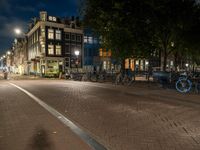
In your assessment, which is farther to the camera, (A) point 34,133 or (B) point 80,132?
(B) point 80,132

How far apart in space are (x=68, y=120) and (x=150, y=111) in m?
3.25

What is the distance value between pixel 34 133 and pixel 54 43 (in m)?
41.9

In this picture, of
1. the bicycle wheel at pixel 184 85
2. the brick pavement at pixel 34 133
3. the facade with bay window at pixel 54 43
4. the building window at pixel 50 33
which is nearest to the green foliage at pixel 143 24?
the bicycle wheel at pixel 184 85

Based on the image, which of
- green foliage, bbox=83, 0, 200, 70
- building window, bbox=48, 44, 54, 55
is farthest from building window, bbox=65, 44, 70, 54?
green foliage, bbox=83, 0, 200, 70

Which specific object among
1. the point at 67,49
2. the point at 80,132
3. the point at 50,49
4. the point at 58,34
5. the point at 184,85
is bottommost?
the point at 80,132

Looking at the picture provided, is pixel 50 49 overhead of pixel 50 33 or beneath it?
beneath

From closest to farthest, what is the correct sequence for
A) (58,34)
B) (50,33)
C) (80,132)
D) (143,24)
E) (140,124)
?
1. (80,132)
2. (140,124)
3. (143,24)
4. (50,33)
5. (58,34)

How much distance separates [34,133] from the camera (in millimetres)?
5844

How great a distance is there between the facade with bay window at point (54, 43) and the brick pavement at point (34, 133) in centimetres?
3626

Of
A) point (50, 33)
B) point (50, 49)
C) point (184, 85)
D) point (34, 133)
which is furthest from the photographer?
point (50, 49)

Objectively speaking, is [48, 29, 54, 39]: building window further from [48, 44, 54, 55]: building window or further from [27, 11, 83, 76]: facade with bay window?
[48, 44, 54, 55]: building window

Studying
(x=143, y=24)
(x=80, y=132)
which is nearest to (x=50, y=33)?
(x=143, y=24)

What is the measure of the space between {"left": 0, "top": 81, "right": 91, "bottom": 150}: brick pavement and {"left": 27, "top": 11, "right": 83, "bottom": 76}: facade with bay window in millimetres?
36260

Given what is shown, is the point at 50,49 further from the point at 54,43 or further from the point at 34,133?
the point at 34,133
